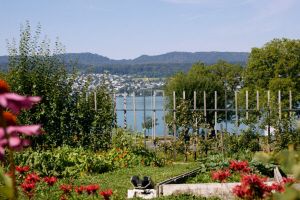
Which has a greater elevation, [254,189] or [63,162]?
[254,189]

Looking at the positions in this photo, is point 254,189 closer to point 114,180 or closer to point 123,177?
point 114,180

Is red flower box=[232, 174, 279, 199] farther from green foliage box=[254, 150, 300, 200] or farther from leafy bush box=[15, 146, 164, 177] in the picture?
leafy bush box=[15, 146, 164, 177]

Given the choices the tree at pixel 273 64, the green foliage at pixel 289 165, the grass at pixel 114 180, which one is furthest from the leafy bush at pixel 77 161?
A: the tree at pixel 273 64

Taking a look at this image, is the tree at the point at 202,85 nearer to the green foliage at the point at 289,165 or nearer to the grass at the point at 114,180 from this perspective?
the grass at the point at 114,180

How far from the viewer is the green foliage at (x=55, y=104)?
1480cm

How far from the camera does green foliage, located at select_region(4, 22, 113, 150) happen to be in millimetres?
14805

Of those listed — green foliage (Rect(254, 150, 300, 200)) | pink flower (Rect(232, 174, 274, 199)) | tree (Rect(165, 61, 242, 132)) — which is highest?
green foliage (Rect(254, 150, 300, 200))

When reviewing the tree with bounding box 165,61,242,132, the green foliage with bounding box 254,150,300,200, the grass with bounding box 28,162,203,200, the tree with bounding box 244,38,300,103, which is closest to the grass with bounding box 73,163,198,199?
the grass with bounding box 28,162,203,200

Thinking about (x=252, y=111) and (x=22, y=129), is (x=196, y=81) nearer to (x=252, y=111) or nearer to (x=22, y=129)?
(x=252, y=111)

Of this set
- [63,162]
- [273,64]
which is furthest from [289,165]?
[273,64]

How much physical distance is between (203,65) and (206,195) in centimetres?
3686

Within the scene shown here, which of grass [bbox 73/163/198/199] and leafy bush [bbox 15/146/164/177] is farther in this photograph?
leafy bush [bbox 15/146/164/177]

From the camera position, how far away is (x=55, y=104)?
1470 cm

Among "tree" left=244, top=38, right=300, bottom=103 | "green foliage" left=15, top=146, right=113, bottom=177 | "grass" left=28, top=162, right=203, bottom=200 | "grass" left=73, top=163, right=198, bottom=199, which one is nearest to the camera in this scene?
"grass" left=28, top=162, right=203, bottom=200
